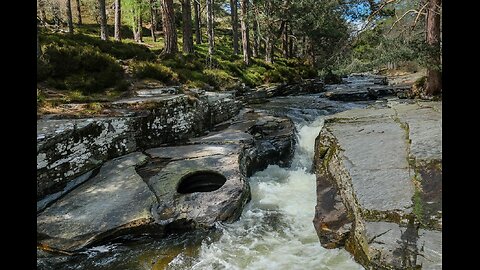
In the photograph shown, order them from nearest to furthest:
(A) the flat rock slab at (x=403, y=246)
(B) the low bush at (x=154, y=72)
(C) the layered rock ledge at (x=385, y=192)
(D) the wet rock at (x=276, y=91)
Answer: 1. (A) the flat rock slab at (x=403, y=246)
2. (C) the layered rock ledge at (x=385, y=192)
3. (B) the low bush at (x=154, y=72)
4. (D) the wet rock at (x=276, y=91)

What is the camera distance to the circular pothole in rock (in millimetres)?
7699

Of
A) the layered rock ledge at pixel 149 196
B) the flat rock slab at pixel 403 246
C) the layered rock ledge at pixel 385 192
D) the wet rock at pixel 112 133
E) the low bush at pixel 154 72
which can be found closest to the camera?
the flat rock slab at pixel 403 246

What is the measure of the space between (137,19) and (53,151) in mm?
24242

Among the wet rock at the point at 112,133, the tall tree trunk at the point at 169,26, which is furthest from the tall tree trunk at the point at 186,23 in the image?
the wet rock at the point at 112,133

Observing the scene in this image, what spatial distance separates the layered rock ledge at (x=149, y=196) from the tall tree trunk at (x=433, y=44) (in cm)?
653

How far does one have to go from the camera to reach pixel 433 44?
416 inches

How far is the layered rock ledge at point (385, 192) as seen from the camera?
172 inches

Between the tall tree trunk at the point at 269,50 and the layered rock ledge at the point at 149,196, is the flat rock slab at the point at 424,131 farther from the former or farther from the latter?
the tall tree trunk at the point at 269,50

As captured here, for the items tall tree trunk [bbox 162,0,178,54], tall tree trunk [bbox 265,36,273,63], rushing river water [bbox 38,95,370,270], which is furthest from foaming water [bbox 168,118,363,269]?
tall tree trunk [bbox 265,36,273,63]

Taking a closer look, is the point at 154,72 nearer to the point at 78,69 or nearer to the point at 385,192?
the point at 78,69

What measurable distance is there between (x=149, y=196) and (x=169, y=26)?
10.6m
